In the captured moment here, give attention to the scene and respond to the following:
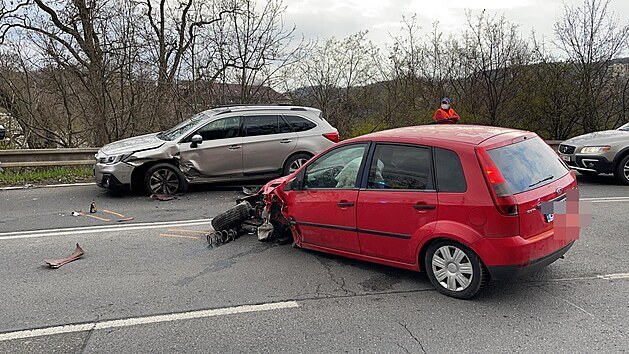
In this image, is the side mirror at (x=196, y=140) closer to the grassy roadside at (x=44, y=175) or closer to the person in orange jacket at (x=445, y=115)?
the grassy roadside at (x=44, y=175)

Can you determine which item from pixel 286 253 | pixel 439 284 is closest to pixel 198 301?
pixel 286 253


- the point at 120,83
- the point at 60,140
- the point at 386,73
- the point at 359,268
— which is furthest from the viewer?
the point at 386,73

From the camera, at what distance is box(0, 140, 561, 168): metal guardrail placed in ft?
37.1

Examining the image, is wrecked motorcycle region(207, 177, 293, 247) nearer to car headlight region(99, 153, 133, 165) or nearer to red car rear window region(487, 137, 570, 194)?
red car rear window region(487, 137, 570, 194)

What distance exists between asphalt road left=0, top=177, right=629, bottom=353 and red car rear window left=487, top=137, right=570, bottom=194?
1.01 m

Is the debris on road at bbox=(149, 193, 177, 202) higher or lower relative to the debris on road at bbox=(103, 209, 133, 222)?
higher

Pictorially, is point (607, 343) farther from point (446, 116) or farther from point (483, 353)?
point (446, 116)

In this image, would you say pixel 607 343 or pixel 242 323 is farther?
pixel 242 323

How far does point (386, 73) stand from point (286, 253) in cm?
1423

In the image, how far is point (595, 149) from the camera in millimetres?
10617

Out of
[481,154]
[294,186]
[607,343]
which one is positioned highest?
[481,154]

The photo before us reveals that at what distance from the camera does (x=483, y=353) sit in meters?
3.38

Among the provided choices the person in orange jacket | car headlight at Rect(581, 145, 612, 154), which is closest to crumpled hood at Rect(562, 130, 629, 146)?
car headlight at Rect(581, 145, 612, 154)

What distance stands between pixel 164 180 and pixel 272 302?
5.62 m
